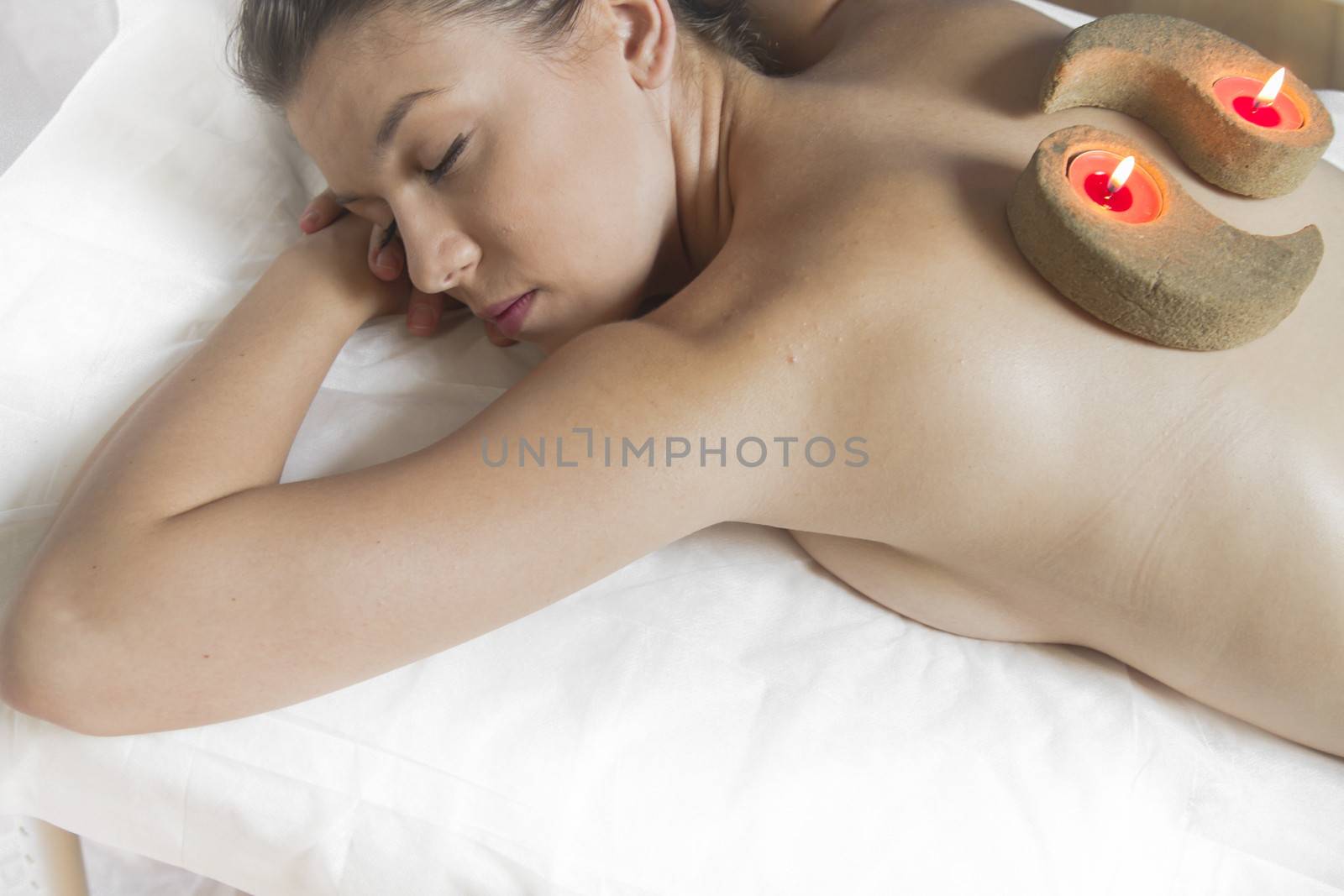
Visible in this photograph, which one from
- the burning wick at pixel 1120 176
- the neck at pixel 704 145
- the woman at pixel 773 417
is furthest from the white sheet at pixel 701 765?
the burning wick at pixel 1120 176

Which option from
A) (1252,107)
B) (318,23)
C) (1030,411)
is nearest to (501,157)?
(318,23)

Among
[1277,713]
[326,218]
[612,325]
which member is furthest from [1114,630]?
[326,218]

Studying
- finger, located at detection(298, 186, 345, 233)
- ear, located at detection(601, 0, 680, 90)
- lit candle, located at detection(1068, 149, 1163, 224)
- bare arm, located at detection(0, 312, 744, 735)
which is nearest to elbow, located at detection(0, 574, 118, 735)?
bare arm, located at detection(0, 312, 744, 735)

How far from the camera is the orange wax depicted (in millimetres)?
776

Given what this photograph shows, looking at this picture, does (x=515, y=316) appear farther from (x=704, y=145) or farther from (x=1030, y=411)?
(x=1030, y=411)

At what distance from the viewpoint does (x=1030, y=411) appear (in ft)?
2.32

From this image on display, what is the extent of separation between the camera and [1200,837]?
759 mm

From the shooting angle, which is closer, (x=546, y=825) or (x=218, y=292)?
(x=546, y=825)

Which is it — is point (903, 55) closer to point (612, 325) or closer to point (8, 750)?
point (612, 325)

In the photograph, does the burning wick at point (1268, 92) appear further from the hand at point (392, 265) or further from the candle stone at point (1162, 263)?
the hand at point (392, 265)

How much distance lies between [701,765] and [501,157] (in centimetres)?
45

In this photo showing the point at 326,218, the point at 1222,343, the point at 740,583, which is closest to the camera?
the point at 1222,343

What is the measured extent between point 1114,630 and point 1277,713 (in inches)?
5.0

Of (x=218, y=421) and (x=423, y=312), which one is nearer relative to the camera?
(x=218, y=421)
